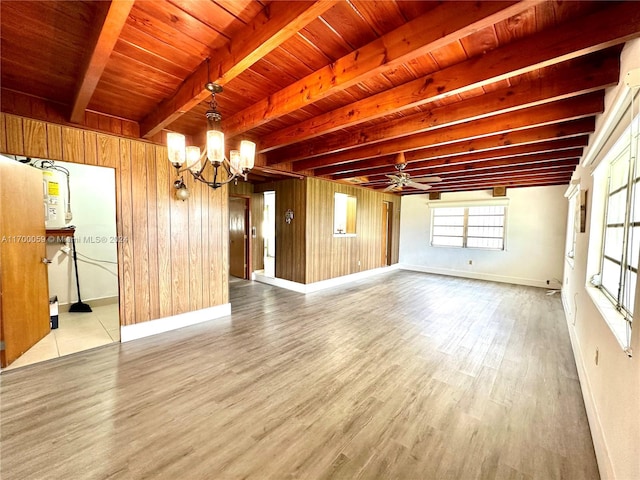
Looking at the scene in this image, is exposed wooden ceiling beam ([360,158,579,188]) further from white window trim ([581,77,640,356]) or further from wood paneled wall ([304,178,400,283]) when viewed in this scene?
wood paneled wall ([304,178,400,283])

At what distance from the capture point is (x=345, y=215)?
704 centimetres

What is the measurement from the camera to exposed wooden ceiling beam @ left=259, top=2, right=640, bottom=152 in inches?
52.7

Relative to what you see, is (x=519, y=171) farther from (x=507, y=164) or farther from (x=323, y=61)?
(x=323, y=61)

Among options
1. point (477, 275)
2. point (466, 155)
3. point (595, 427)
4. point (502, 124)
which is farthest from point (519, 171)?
point (595, 427)

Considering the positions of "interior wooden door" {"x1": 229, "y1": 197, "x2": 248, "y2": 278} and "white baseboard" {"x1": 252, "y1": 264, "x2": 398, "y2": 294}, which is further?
"interior wooden door" {"x1": 229, "y1": 197, "x2": 248, "y2": 278}

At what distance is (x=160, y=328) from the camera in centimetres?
330

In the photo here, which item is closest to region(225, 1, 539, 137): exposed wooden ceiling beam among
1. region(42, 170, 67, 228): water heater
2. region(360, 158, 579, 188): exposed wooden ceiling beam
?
region(42, 170, 67, 228): water heater

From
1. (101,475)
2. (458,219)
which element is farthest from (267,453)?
(458,219)

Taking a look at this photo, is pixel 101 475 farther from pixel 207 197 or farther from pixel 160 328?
pixel 207 197

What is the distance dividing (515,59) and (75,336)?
5.05 meters

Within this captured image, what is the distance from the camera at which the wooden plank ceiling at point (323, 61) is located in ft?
4.51

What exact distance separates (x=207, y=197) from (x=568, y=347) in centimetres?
492

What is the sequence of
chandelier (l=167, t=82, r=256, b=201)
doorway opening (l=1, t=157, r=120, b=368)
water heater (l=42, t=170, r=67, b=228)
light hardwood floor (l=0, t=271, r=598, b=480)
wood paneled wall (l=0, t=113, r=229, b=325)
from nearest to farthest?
light hardwood floor (l=0, t=271, r=598, b=480) → chandelier (l=167, t=82, r=256, b=201) → wood paneled wall (l=0, t=113, r=229, b=325) → doorway opening (l=1, t=157, r=120, b=368) → water heater (l=42, t=170, r=67, b=228)

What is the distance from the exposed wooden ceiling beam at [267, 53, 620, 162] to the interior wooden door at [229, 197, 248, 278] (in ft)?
12.2
